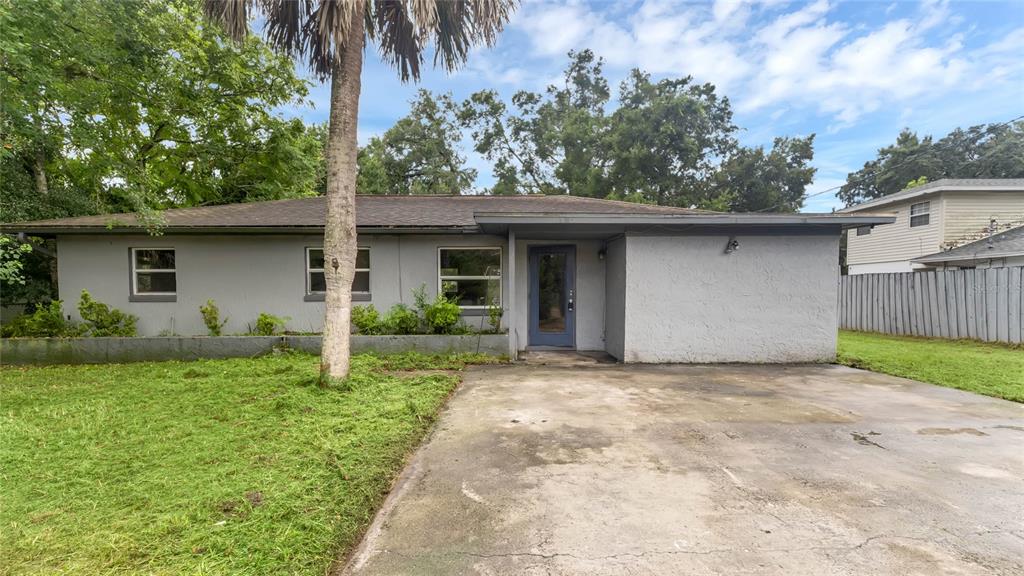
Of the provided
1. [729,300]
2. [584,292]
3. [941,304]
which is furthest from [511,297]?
[941,304]

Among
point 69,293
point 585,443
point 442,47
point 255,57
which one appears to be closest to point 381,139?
point 255,57

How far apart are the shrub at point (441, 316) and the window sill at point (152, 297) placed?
5536 millimetres

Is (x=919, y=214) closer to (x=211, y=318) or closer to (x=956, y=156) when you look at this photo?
(x=956, y=156)

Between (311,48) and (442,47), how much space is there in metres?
1.84

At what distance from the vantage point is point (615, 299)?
848cm

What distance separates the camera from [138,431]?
160 inches

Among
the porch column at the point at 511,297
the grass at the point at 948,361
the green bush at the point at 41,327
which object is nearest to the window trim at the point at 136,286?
the green bush at the point at 41,327

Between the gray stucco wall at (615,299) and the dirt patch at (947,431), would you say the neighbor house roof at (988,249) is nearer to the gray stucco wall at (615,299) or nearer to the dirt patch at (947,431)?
the dirt patch at (947,431)

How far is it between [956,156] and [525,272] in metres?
34.5

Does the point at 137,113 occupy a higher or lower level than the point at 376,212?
higher

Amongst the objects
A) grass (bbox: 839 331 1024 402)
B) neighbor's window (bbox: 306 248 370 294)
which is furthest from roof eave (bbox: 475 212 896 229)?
neighbor's window (bbox: 306 248 370 294)

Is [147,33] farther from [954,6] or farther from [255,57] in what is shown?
[954,6]

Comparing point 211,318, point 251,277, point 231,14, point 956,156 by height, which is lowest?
point 211,318

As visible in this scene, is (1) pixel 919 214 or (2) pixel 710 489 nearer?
(2) pixel 710 489
